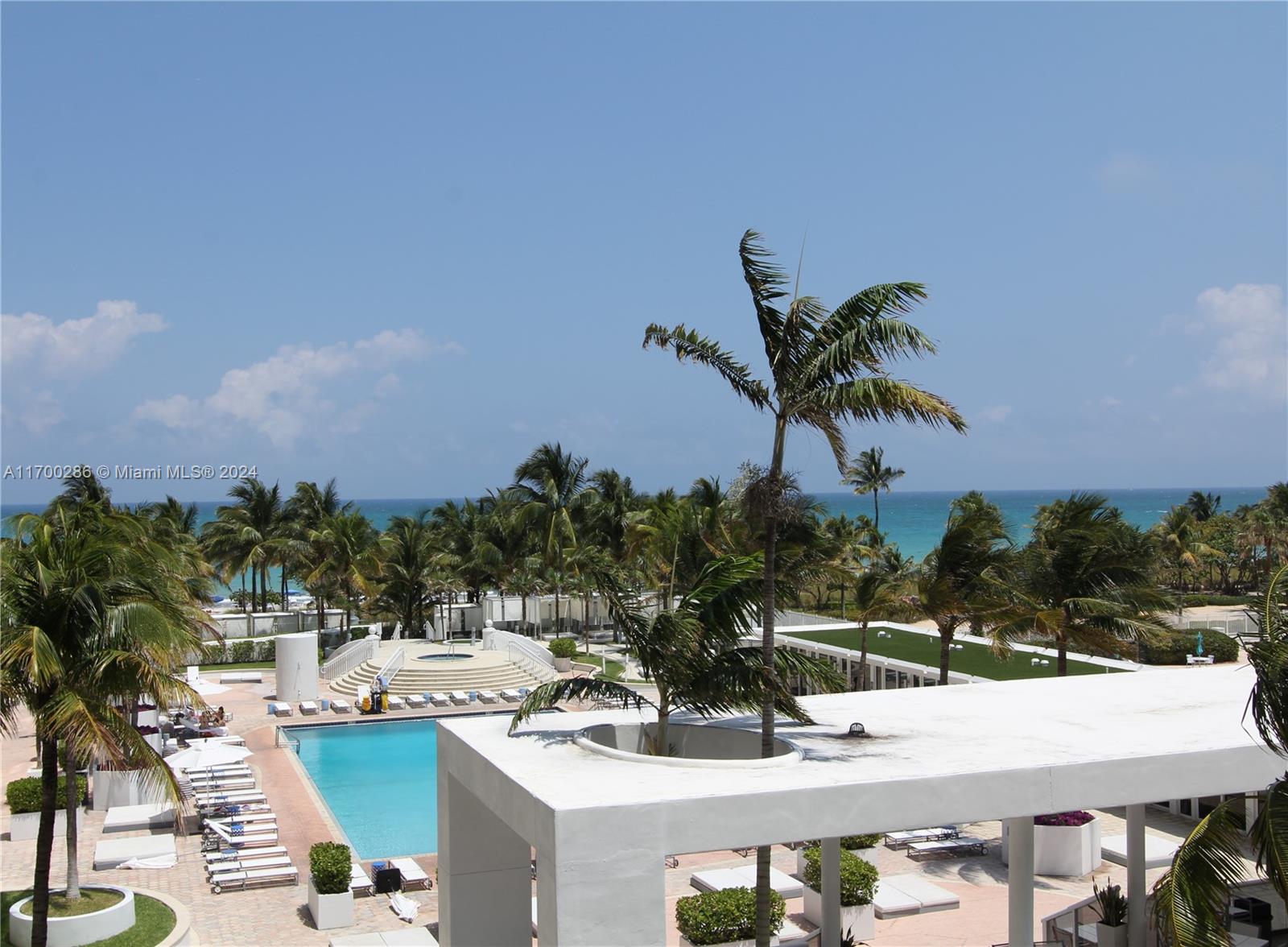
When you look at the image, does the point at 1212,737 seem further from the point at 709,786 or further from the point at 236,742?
the point at 236,742

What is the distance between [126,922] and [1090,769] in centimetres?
1284

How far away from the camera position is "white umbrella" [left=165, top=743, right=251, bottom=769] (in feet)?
80.2

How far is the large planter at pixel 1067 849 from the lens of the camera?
61.0 feet

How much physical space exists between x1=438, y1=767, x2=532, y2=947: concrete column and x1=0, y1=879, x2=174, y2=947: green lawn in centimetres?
597

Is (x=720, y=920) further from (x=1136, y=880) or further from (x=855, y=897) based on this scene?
(x=1136, y=880)

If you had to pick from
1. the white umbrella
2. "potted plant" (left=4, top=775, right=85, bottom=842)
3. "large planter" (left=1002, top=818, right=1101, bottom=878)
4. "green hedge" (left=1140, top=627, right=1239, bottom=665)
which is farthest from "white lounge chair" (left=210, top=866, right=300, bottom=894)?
"green hedge" (left=1140, top=627, right=1239, bottom=665)

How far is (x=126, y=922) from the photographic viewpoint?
1569cm

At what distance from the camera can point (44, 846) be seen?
13.8m

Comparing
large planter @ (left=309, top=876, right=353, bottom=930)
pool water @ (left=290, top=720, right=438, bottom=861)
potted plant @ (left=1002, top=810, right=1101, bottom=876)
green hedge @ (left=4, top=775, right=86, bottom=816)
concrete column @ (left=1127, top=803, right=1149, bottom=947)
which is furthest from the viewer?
pool water @ (left=290, top=720, right=438, bottom=861)

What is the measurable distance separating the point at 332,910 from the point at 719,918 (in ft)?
20.2

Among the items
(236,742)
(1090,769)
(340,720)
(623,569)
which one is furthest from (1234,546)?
(1090,769)

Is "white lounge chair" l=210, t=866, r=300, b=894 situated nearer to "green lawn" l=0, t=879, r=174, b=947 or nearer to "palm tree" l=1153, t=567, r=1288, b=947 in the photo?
"green lawn" l=0, t=879, r=174, b=947

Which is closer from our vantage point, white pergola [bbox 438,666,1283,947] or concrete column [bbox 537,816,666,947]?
concrete column [bbox 537,816,666,947]

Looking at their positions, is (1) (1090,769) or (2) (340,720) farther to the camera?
(2) (340,720)
